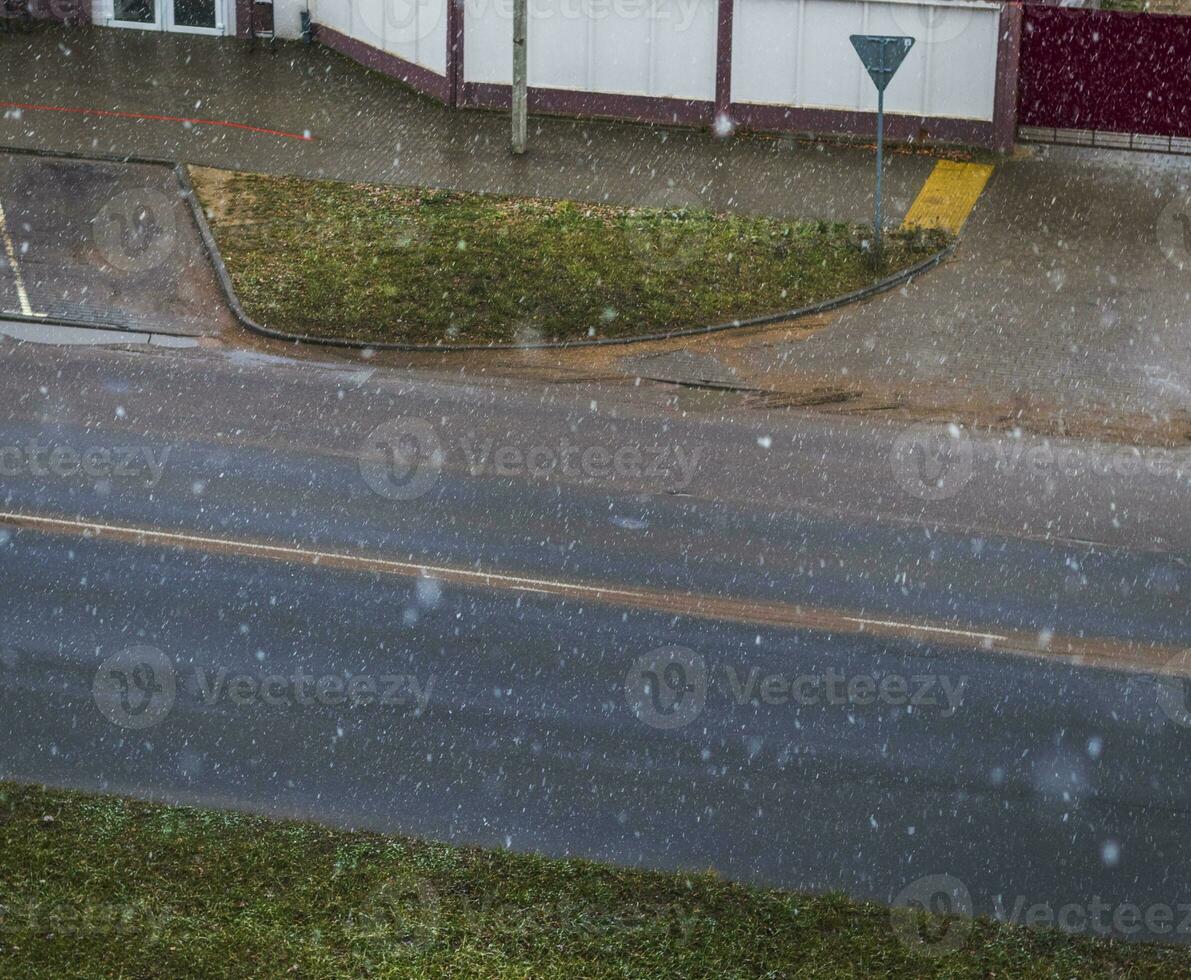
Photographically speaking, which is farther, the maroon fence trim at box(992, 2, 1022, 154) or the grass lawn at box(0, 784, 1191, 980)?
the maroon fence trim at box(992, 2, 1022, 154)

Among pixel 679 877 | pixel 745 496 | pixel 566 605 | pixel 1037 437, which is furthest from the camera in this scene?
pixel 1037 437

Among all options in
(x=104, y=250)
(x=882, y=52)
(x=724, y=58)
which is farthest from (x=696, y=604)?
(x=724, y=58)

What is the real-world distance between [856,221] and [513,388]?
609 centimetres

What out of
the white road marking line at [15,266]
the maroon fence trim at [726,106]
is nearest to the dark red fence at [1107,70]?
the maroon fence trim at [726,106]

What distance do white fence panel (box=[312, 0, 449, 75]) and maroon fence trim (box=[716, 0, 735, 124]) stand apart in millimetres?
3975

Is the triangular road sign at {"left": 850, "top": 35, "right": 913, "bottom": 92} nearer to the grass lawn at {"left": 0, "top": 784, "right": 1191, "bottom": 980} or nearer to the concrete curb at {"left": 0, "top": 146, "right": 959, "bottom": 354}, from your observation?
the concrete curb at {"left": 0, "top": 146, "right": 959, "bottom": 354}

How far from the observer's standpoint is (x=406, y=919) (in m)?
8.79

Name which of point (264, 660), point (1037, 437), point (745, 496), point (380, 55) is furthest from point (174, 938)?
point (380, 55)

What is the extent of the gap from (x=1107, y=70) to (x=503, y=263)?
932 cm

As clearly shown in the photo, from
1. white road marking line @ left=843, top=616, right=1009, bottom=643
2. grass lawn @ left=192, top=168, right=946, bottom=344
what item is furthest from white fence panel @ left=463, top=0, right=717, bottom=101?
white road marking line @ left=843, top=616, right=1009, bottom=643

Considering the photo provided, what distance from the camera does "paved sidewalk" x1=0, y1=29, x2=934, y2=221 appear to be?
22.2m

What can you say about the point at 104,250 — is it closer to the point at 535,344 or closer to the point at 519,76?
the point at 535,344

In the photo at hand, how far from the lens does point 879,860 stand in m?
9.77

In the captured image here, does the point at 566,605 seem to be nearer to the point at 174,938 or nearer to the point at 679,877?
the point at 679,877
